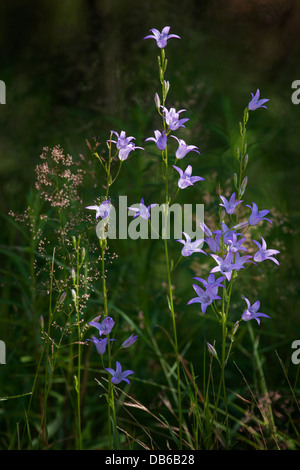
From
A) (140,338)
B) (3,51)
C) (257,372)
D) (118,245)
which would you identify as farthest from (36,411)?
(3,51)

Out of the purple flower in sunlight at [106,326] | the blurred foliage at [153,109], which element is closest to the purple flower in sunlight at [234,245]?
the purple flower in sunlight at [106,326]

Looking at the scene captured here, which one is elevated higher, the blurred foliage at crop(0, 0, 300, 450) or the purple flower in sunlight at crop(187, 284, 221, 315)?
the blurred foliage at crop(0, 0, 300, 450)

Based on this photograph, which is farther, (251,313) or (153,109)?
(153,109)

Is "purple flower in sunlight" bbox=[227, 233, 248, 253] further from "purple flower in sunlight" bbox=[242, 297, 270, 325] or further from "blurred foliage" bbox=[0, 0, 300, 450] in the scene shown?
"blurred foliage" bbox=[0, 0, 300, 450]

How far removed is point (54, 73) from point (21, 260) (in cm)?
71

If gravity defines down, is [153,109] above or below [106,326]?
above

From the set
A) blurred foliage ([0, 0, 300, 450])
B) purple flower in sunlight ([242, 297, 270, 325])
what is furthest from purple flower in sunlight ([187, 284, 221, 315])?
A: blurred foliage ([0, 0, 300, 450])

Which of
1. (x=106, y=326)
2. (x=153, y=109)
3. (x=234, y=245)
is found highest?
(x=153, y=109)

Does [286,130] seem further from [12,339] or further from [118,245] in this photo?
[12,339]

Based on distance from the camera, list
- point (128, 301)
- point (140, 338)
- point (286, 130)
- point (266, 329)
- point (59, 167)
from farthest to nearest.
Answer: point (286, 130) < point (266, 329) < point (128, 301) < point (140, 338) < point (59, 167)

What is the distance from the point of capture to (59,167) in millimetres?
1195

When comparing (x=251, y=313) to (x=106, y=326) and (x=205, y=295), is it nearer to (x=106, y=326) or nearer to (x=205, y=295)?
(x=205, y=295)

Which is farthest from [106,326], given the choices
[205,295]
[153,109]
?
[153,109]

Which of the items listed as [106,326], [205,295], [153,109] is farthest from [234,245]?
[153,109]
